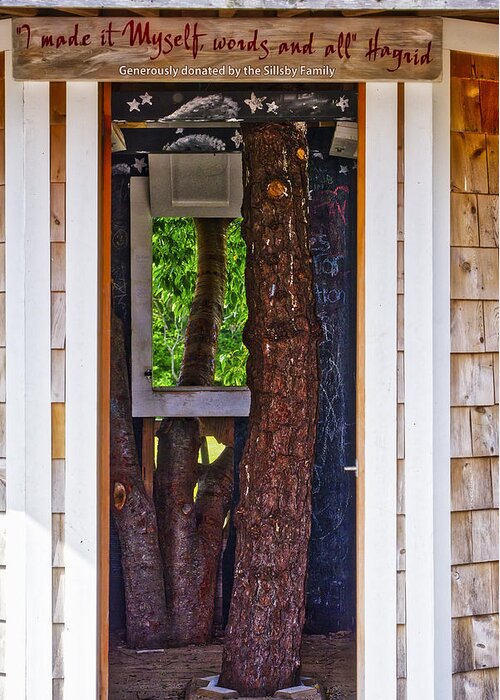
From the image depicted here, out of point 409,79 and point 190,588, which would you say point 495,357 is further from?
point 190,588

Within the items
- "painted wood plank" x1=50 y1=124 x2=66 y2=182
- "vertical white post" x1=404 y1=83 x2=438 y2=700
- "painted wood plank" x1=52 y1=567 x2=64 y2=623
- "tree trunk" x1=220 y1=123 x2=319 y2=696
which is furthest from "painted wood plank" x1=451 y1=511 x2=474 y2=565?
"painted wood plank" x1=50 y1=124 x2=66 y2=182

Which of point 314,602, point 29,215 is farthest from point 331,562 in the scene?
point 29,215

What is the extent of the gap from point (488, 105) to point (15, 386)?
1.99 m

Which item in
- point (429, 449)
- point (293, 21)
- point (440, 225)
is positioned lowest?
point (429, 449)

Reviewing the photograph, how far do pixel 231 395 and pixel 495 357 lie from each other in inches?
78.8

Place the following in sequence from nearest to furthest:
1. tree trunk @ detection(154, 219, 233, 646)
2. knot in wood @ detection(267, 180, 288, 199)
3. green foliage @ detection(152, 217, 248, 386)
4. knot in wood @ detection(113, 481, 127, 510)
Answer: knot in wood @ detection(267, 180, 288, 199), knot in wood @ detection(113, 481, 127, 510), tree trunk @ detection(154, 219, 233, 646), green foliage @ detection(152, 217, 248, 386)

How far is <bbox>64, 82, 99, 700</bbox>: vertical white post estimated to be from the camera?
124 inches

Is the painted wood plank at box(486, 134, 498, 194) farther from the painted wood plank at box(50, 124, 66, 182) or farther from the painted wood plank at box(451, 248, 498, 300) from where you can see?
the painted wood plank at box(50, 124, 66, 182)

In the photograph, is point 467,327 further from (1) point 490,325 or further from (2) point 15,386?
(2) point 15,386

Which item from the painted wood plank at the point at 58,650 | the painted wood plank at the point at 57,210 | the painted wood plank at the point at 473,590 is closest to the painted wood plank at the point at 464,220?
the painted wood plank at the point at 473,590

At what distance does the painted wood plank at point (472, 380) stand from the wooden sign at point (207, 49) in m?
1.02

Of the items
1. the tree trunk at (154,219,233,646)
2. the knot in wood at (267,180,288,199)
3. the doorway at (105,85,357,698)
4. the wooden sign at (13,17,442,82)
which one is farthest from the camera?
the doorway at (105,85,357,698)

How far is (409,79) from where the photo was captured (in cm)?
310

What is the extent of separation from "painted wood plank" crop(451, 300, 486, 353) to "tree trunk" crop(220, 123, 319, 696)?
0.91 metres
